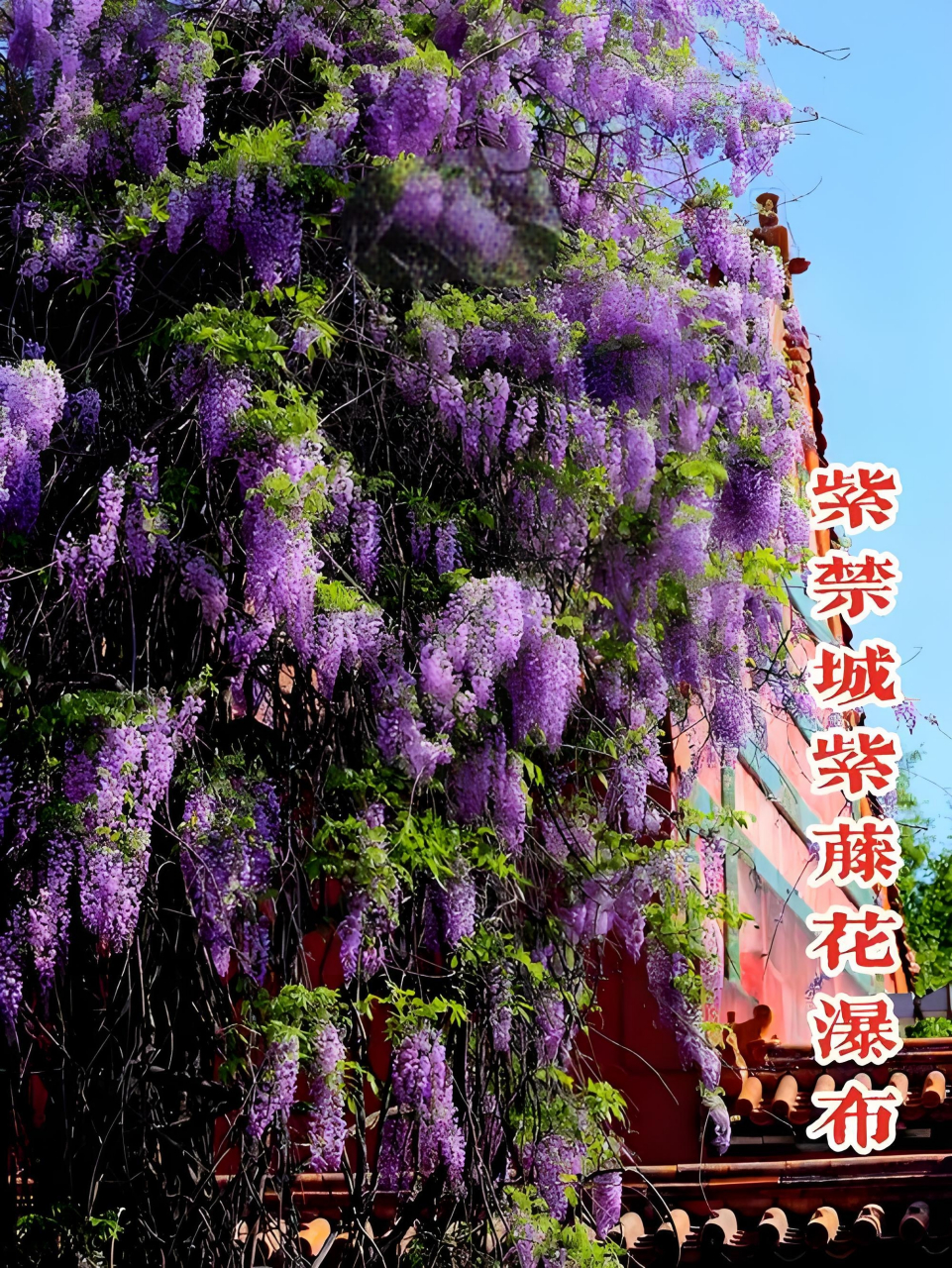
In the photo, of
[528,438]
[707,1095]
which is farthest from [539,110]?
[707,1095]

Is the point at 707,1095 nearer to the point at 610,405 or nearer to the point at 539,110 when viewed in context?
the point at 610,405

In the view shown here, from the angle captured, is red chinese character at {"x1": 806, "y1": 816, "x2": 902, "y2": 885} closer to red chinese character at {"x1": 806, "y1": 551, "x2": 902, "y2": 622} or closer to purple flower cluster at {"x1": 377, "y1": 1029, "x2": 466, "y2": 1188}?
red chinese character at {"x1": 806, "y1": 551, "x2": 902, "y2": 622}

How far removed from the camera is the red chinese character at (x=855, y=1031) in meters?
8.09

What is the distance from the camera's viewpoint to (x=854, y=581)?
9.25 m

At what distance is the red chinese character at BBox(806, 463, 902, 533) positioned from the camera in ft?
30.1

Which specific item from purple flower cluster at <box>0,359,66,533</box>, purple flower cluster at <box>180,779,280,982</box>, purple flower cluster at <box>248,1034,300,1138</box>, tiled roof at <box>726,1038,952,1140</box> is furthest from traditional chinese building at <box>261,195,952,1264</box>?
purple flower cluster at <box>0,359,66,533</box>

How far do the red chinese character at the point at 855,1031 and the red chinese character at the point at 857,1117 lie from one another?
0.16 meters

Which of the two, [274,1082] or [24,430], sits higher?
[24,430]

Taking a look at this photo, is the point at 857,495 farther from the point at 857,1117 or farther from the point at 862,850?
the point at 857,1117

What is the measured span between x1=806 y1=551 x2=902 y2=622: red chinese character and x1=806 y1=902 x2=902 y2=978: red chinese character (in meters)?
1.50

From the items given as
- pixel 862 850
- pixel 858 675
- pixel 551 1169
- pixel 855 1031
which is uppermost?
pixel 858 675

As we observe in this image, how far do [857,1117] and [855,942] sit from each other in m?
2.17

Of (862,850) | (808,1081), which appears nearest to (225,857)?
(808,1081)

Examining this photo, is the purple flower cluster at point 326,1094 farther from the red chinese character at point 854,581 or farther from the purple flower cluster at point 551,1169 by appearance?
the red chinese character at point 854,581
